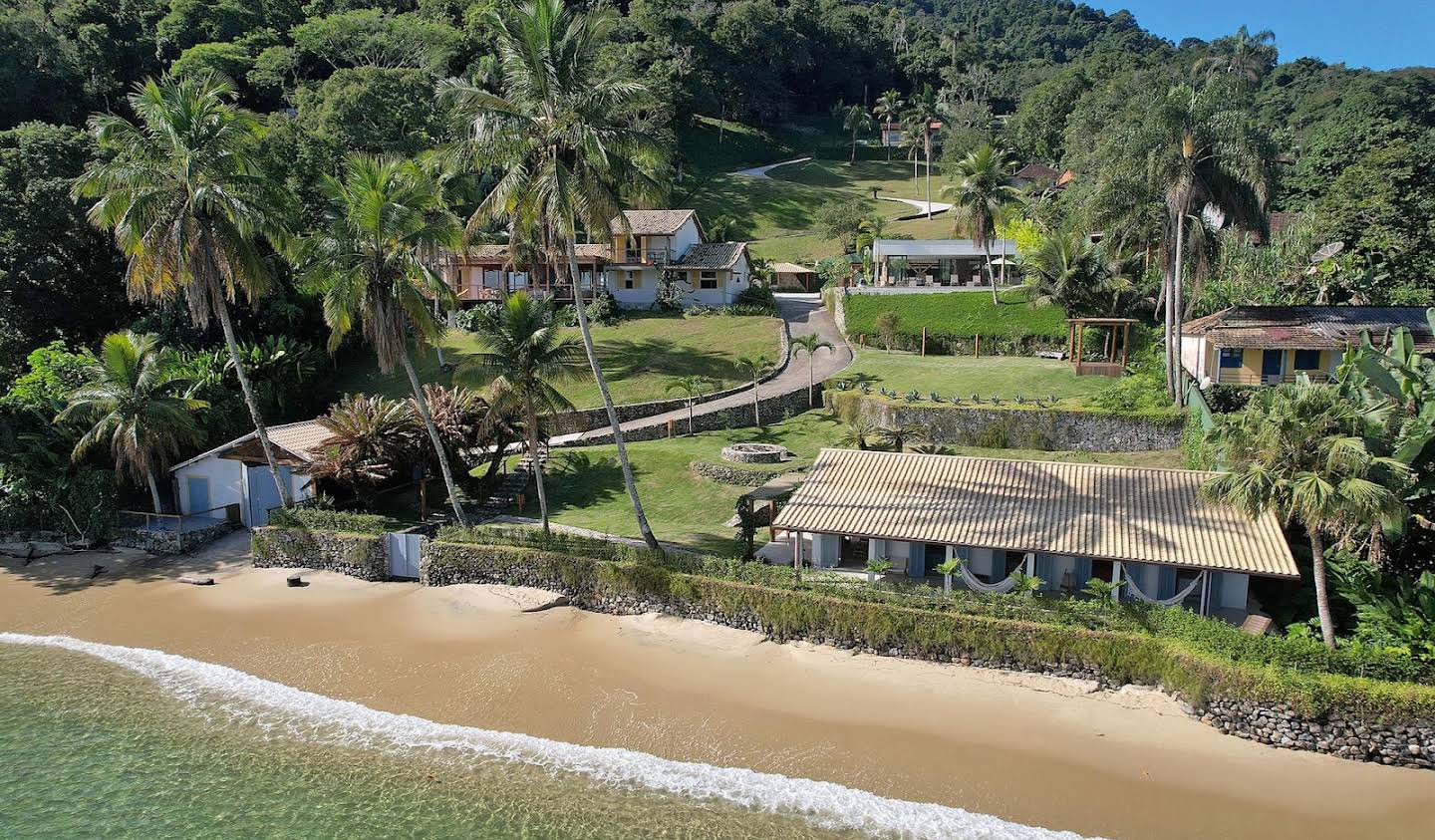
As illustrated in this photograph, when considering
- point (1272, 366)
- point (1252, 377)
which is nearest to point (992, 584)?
point (1252, 377)

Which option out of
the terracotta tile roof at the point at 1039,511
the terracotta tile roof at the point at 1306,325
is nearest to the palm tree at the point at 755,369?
the terracotta tile roof at the point at 1039,511

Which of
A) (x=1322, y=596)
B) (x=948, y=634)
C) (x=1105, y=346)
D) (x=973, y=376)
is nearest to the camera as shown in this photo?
(x=1322, y=596)

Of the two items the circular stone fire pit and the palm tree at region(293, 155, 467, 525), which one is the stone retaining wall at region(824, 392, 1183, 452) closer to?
the circular stone fire pit

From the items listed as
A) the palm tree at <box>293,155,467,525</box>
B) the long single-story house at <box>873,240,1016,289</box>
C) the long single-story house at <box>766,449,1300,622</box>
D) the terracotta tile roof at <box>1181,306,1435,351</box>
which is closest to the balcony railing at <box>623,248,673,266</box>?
the long single-story house at <box>873,240,1016,289</box>

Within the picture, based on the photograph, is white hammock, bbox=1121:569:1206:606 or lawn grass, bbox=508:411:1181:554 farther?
lawn grass, bbox=508:411:1181:554

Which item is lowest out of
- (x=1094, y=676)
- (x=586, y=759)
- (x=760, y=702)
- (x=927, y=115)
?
(x=586, y=759)

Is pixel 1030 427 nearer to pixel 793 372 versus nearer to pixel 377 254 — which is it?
pixel 793 372
